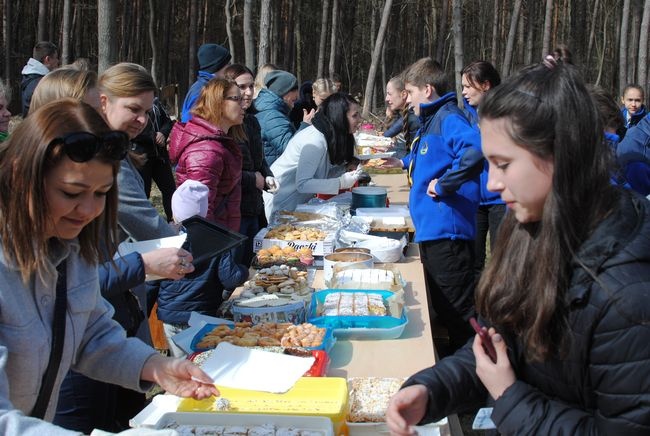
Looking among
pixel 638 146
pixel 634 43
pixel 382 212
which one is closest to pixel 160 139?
pixel 382 212

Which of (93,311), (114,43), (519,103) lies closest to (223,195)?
(93,311)

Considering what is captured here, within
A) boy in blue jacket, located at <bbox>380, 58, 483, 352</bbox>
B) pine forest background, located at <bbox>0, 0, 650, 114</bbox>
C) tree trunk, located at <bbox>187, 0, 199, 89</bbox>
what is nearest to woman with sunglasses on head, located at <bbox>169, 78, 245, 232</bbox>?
boy in blue jacket, located at <bbox>380, 58, 483, 352</bbox>

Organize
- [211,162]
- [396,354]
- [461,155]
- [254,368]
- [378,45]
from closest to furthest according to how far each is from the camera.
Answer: [254,368] → [396,354] → [211,162] → [461,155] → [378,45]

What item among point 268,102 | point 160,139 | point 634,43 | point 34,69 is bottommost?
point 160,139

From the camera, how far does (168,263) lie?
2.26 meters

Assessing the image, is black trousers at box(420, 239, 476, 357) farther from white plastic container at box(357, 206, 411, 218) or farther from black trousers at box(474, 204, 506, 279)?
black trousers at box(474, 204, 506, 279)

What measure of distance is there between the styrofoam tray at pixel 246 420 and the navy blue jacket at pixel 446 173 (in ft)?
7.53

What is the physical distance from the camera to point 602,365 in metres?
1.20

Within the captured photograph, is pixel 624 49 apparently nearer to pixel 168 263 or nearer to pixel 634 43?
pixel 634 43

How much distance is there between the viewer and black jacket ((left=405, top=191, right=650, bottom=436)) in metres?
1.16

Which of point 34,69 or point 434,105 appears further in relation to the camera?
point 34,69

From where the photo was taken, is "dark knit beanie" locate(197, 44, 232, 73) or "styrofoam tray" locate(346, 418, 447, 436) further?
"dark knit beanie" locate(197, 44, 232, 73)

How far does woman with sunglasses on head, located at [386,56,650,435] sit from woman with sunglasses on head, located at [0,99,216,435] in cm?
75

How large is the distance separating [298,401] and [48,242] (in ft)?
2.67
